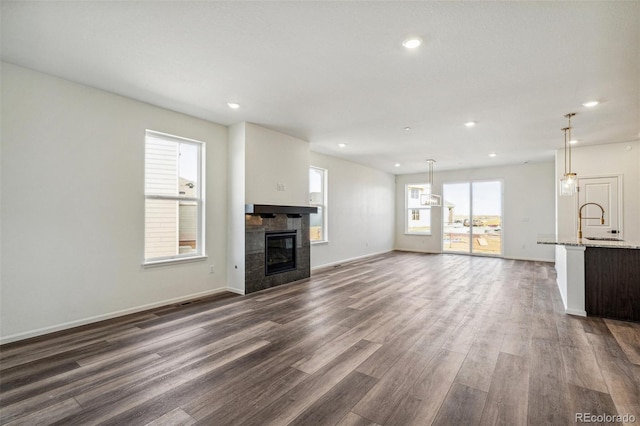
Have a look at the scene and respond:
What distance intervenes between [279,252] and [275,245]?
7.3 inches

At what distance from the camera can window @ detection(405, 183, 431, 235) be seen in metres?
10.1

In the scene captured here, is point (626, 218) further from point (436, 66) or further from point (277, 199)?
point (277, 199)

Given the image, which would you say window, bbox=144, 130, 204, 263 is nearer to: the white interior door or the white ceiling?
the white ceiling

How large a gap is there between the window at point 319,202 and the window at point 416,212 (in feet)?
14.4

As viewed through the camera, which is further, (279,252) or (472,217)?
(472,217)

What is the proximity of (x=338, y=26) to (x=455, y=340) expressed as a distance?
10.2 feet

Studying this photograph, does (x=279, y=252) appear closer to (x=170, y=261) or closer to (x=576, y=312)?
(x=170, y=261)

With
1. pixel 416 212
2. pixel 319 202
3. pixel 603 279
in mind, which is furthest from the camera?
pixel 416 212

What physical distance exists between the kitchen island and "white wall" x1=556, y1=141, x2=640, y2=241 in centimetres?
274

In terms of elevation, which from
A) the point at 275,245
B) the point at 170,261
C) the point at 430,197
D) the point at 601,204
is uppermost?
the point at 430,197

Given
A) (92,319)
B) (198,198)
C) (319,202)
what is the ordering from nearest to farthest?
1. (92,319)
2. (198,198)
3. (319,202)

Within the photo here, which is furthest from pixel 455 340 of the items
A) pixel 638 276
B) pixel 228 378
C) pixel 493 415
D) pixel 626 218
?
pixel 626 218

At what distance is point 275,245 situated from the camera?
539cm

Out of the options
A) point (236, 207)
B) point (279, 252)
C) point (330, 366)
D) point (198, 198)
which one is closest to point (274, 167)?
point (236, 207)
